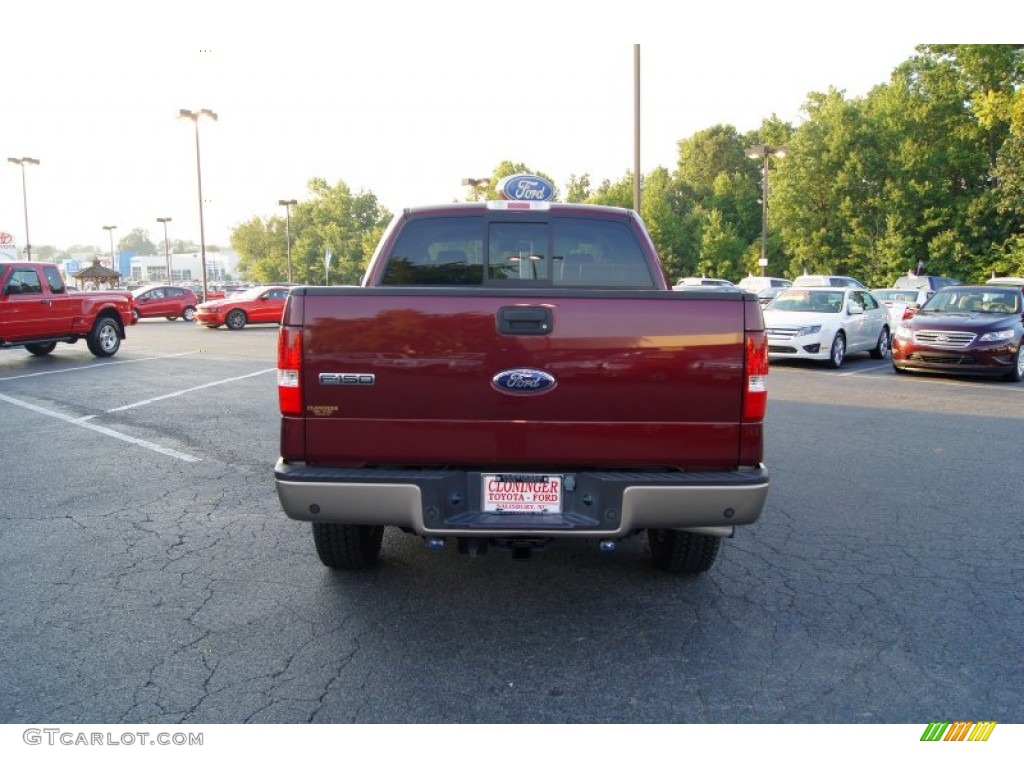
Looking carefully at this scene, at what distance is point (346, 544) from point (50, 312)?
13871 mm

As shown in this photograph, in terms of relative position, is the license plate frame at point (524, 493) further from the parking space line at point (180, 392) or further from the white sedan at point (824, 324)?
the white sedan at point (824, 324)

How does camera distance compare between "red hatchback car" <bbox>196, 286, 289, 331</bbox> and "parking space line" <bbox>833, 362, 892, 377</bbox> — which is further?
"red hatchback car" <bbox>196, 286, 289, 331</bbox>

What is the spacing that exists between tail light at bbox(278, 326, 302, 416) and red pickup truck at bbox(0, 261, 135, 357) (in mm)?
13664

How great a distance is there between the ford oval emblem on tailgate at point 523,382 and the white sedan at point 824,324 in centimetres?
1189

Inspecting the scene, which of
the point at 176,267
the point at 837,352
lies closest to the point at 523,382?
the point at 837,352

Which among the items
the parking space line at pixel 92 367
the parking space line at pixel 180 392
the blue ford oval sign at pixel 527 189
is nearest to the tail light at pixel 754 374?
the blue ford oval sign at pixel 527 189

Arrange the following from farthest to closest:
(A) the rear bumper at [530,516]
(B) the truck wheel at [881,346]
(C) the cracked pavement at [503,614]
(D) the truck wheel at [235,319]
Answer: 1. (D) the truck wheel at [235,319]
2. (B) the truck wheel at [881,346]
3. (A) the rear bumper at [530,516]
4. (C) the cracked pavement at [503,614]

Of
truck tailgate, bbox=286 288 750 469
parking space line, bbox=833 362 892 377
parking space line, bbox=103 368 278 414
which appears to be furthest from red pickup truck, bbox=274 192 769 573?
parking space line, bbox=833 362 892 377

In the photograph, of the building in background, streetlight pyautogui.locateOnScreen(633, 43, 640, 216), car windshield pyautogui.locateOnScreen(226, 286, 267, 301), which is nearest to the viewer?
streetlight pyautogui.locateOnScreen(633, 43, 640, 216)

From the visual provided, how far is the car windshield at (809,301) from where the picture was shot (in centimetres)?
1547

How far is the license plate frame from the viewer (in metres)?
3.39

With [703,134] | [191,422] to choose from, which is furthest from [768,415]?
[703,134]

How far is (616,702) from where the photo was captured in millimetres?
2984

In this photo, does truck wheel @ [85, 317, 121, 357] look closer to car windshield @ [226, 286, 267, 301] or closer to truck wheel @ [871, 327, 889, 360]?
car windshield @ [226, 286, 267, 301]
